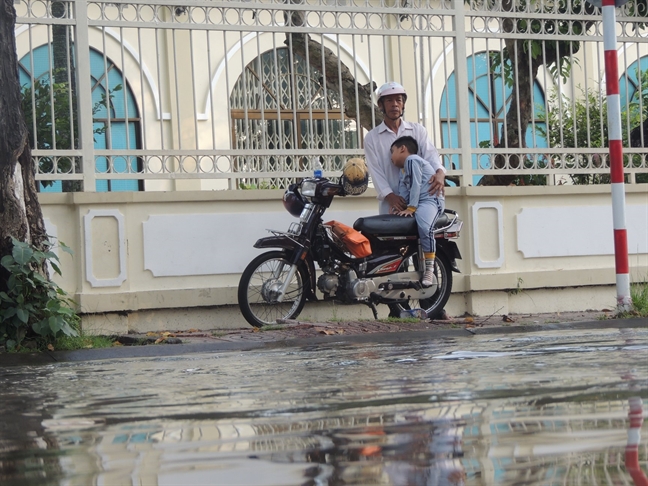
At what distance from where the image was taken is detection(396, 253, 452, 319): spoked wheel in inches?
383

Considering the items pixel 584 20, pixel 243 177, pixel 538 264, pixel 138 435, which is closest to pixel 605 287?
pixel 538 264

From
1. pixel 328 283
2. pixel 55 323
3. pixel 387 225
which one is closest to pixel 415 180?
pixel 387 225

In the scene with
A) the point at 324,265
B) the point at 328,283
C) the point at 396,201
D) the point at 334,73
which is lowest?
the point at 328,283

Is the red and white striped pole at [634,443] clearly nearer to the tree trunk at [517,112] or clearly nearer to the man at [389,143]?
the man at [389,143]

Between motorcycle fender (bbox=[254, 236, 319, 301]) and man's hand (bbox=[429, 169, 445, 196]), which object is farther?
man's hand (bbox=[429, 169, 445, 196])

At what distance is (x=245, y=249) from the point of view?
381 inches

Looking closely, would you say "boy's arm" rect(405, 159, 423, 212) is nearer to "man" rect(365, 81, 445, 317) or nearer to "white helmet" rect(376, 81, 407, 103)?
"man" rect(365, 81, 445, 317)

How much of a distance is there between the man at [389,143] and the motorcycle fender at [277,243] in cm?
87

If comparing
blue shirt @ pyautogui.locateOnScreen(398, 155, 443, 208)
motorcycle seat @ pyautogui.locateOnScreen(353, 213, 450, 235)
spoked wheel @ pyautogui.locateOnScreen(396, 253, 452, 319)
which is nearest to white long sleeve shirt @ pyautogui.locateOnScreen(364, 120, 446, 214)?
blue shirt @ pyautogui.locateOnScreen(398, 155, 443, 208)

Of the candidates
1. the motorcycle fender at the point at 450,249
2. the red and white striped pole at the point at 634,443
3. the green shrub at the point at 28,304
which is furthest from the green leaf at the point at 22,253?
the red and white striped pole at the point at 634,443

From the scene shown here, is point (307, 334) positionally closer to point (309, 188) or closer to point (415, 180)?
point (309, 188)

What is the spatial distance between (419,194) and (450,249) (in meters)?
0.68

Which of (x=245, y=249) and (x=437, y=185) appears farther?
(x=245, y=249)

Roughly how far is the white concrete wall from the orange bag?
696 mm
